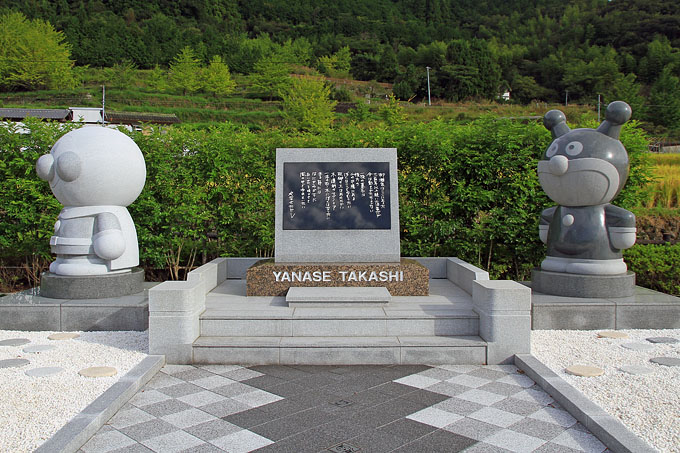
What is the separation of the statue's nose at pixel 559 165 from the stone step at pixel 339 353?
2445 mm

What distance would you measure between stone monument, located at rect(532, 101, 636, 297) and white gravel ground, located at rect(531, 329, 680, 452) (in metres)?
0.68

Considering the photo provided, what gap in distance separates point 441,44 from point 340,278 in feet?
283

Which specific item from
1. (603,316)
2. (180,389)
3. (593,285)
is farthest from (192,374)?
(593,285)

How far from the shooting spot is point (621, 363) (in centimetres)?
459

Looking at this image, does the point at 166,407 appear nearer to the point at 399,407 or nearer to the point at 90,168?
the point at 399,407

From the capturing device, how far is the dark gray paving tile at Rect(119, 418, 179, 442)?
3.29 meters

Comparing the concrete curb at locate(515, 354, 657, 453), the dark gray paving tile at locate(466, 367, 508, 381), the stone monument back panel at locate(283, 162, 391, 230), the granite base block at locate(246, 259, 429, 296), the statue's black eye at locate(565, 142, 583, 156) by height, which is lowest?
the dark gray paving tile at locate(466, 367, 508, 381)

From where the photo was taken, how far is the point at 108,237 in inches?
239

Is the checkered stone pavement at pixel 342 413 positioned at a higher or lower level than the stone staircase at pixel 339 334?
lower

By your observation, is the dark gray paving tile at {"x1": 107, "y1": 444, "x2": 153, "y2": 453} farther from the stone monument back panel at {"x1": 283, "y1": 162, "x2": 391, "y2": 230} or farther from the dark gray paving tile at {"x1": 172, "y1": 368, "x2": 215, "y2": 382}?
the stone monument back panel at {"x1": 283, "y1": 162, "x2": 391, "y2": 230}

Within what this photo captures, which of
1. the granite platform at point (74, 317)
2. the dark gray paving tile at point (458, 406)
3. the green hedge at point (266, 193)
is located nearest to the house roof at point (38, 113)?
the green hedge at point (266, 193)

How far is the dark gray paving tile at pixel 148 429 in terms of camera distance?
3.29 meters

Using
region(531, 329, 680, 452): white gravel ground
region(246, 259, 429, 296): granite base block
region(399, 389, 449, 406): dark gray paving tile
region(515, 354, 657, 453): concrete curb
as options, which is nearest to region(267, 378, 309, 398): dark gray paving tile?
region(399, 389, 449, 406): dark gray paving tile

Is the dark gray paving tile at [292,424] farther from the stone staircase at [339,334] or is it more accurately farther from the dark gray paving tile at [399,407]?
the stone staircase at [339,334]
